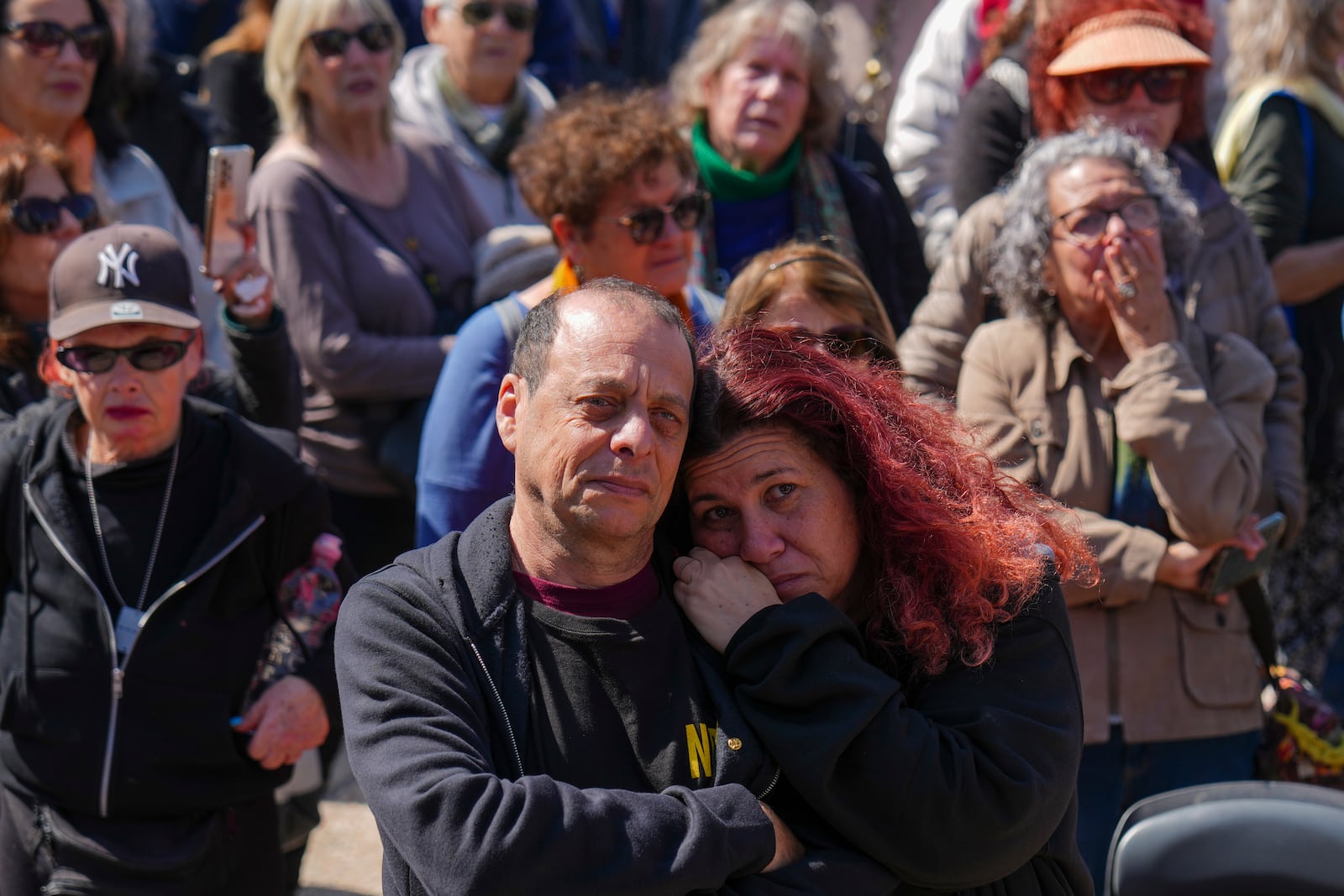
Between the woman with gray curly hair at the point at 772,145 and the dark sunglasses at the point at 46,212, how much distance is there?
5.80 ft

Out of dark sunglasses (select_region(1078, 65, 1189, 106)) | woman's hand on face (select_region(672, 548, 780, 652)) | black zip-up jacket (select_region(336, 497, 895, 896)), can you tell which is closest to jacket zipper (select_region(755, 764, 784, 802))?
black zip-up jacket (select_region(336, 497, 895, 896))

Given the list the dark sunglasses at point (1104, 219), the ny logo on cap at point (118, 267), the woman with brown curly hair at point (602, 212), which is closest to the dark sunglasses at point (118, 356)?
the ny logo on cap at point (118, 267)

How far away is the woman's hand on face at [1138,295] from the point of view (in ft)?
11.5

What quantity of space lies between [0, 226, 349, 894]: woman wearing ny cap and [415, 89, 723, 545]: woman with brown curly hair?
455 mm

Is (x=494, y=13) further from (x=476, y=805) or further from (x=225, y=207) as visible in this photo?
(x=476, y=805)

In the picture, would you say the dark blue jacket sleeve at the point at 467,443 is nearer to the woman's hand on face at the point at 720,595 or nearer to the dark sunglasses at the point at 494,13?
the woman's hand on face at the point at 720,595

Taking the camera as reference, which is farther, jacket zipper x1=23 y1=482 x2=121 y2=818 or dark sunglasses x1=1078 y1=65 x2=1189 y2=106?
dark sunglasses x1=1078 y1=65 x2=1189 y2=106

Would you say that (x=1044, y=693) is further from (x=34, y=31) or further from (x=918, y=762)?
(x=34, y=31)

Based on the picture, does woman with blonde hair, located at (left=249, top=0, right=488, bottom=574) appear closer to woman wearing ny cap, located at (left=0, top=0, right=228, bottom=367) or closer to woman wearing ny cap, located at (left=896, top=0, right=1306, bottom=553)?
woman wearing ny cap, located at (left=0, top=0, right=228, bottom=367)

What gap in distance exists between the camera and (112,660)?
9.94ft

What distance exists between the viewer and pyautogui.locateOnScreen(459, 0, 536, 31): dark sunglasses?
494 centimetres

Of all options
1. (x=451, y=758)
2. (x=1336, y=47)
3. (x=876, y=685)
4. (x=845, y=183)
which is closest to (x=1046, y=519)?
(x=876, y=685)

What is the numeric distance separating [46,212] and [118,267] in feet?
2.20

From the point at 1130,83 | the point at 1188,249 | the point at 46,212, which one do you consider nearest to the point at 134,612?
the point at 46,212
